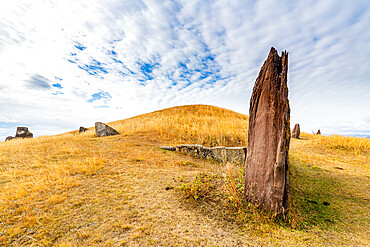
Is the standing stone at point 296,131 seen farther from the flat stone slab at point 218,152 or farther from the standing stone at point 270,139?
the standing stone at point 270,139

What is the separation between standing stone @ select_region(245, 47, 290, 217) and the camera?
140 inches

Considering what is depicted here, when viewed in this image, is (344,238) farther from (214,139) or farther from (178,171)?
(214,139)

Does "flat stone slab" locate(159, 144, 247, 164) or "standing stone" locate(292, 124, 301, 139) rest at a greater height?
"standing stone" locate(292, 124, 301, 139)

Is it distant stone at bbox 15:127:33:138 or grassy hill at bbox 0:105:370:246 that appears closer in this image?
grassy hill at bbox 0:105:370:246

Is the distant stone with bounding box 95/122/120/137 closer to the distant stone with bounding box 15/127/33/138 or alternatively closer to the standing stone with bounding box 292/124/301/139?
the distant stone with bounding box 15/127/33/138

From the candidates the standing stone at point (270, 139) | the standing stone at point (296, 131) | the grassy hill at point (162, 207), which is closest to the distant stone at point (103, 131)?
the grassy hill at point (162, 207)

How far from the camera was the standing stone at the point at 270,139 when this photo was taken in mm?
3562

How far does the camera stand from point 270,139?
381 cm

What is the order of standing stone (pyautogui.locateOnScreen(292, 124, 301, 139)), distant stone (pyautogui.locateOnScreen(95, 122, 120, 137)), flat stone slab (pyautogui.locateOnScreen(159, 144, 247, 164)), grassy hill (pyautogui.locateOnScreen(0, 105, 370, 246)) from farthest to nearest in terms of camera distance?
standing stone (pyautogui.locateOnScreen(292, 124, 301, 139)) < distant stone (pyautogui.locateOnScreen(95, 122, 120, 137)) < flat stone slab (pyautogui.locateOnScreen(159, 144, 247, 164)) < grassy hill (pyautogui.locateOnScreen(0, 105, 370, 246))

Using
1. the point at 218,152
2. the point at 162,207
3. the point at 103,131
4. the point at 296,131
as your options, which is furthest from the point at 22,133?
the point at 296,131

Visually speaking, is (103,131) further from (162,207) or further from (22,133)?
(22,133)

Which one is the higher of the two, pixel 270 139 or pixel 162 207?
pixel 270 139

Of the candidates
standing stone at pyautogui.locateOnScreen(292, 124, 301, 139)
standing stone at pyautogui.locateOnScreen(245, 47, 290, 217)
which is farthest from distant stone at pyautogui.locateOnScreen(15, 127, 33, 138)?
standing stone at pyautogui.locateOnScreen(292, 124, 301, 139)

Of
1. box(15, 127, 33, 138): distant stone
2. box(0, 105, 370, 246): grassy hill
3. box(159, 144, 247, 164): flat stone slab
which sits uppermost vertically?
box(15, 127, 33, 138): distant stone
